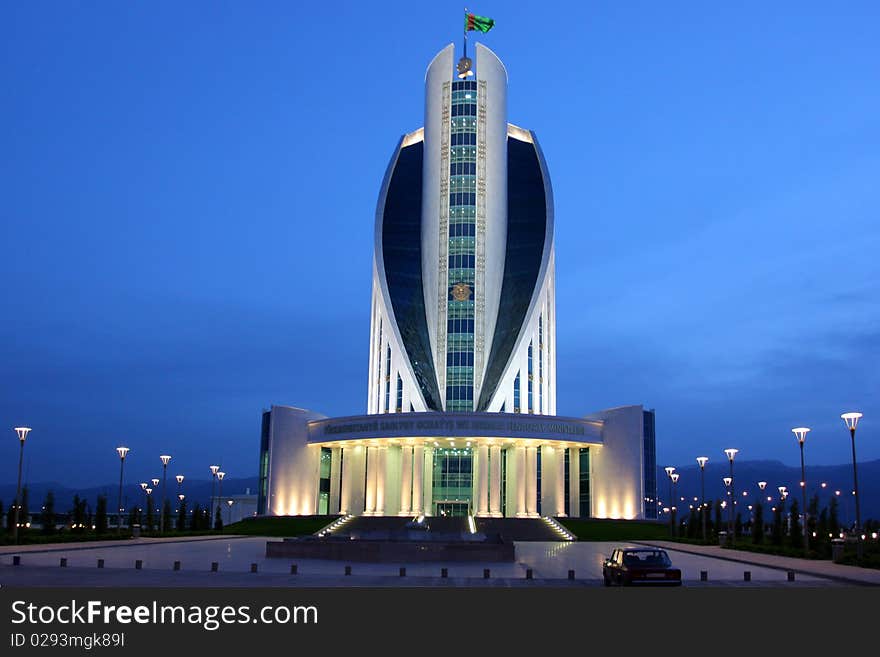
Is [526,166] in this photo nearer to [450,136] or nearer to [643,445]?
[450,136]

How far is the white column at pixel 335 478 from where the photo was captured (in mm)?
81625

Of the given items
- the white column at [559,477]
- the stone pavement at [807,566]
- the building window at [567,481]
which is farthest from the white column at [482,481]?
the stone pavement at [807,566]

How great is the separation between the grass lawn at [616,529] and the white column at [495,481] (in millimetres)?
4873

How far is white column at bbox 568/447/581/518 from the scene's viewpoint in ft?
264

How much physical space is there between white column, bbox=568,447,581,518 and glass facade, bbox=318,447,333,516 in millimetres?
21075

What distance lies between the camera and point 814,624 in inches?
595

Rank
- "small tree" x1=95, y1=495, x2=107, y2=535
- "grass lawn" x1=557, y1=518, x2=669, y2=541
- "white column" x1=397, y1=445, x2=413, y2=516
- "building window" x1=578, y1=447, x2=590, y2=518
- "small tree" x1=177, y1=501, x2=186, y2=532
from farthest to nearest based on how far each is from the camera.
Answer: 1. "building window" x1=578, y1=447, x2=590, y2=518
2. "white column" x1=397, y1=445, x2=413, y2=516
3. "small tree" x1=177, y1=501, x2=186, y2=532
4. "grass lawn" x1=557, y1=518, x2=669, y2=541
5. "small tree" x1=95, y1=495, x2=107, y2=535

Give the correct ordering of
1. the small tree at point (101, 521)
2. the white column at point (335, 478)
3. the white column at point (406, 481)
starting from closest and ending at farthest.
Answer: the small tree at point (101, 521) → the white column at point (406, 481) → the white column at point (335, 478)

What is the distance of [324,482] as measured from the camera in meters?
82.9

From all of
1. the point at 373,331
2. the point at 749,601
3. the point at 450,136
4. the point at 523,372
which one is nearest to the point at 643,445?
the point at 523,372

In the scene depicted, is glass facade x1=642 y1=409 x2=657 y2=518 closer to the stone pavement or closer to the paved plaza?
the stone pavement

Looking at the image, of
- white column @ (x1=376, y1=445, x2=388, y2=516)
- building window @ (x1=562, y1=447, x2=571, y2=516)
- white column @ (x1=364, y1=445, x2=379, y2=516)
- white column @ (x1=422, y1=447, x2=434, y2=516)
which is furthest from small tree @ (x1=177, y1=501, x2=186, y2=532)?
building window @ (x1=562, y1=447, x2=571, y2=516)

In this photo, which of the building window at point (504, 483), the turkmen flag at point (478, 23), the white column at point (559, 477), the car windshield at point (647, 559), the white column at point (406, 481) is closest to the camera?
the car windshield at point (647, 559)

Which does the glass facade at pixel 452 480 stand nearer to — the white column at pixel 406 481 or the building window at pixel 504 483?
the building window at pixel 504 483
